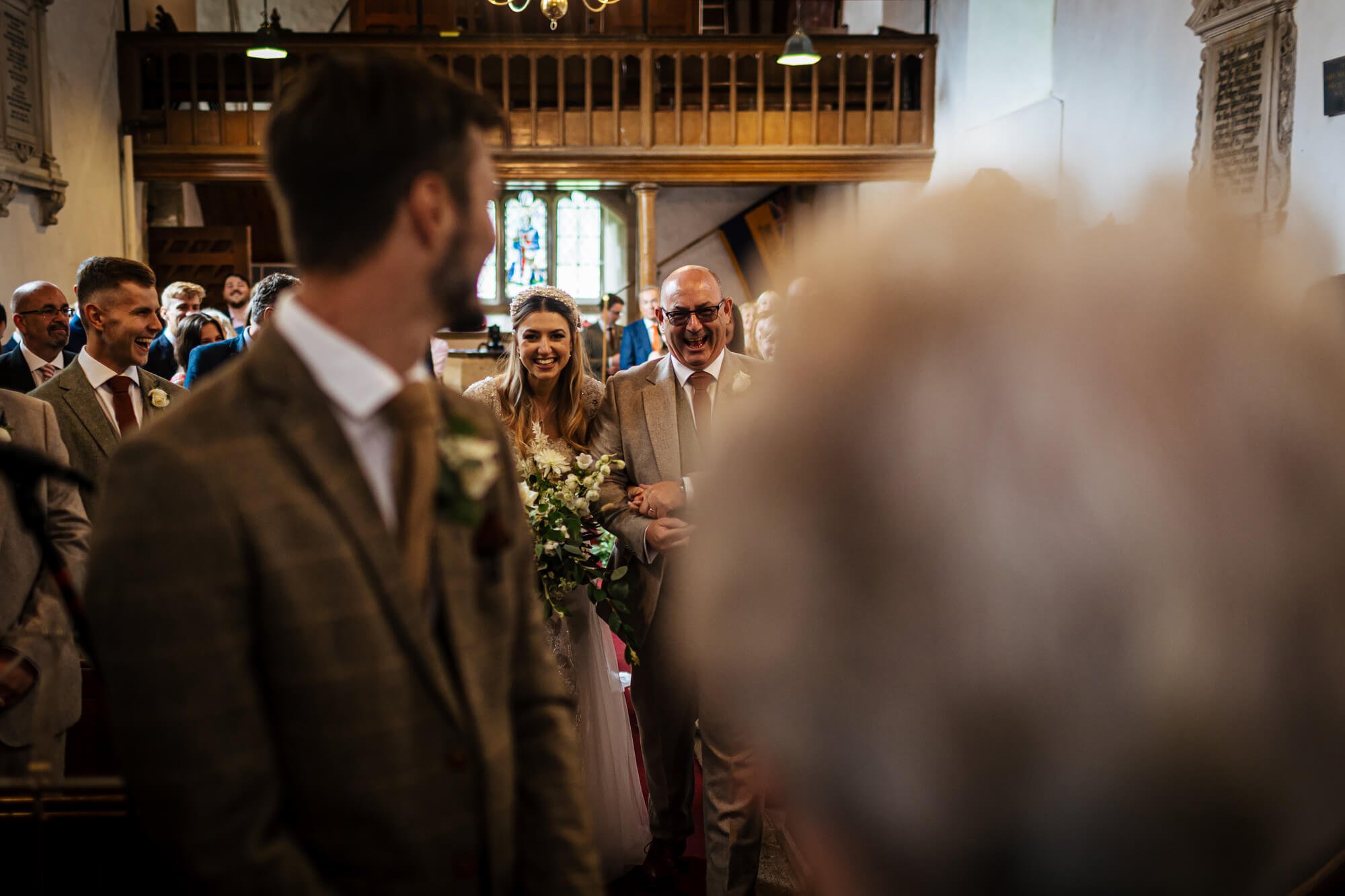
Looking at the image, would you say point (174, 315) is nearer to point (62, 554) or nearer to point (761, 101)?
point (62, 554)

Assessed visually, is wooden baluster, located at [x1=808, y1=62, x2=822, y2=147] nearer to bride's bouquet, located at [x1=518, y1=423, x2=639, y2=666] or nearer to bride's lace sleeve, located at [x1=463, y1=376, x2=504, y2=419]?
bride's lace sleeve, located at [x1=463, y1=376, x2=504, y2=419]

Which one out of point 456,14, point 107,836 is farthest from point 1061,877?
point 456,14

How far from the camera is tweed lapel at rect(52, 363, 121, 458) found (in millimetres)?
3322

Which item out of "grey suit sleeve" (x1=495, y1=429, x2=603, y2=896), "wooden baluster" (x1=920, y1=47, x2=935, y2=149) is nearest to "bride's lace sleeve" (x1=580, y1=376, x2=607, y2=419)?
"grey suit sleeve" (x1=495, y1=429, x2=603, y2=896)

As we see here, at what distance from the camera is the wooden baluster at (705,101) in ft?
37.9

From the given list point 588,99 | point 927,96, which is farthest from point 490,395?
point 927,96

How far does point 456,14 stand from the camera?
14.1 meters

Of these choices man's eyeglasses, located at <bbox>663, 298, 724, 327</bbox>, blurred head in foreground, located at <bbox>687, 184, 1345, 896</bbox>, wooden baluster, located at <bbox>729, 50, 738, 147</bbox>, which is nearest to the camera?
blurred head in foreground, located at <bbox>687, 184, 1345, 896</bbox>

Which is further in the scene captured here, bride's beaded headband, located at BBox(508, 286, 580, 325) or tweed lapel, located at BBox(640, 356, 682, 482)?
bride's beaded headband, located at BBox(508, 286, 580, 325)

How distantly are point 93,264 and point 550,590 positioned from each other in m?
1.99

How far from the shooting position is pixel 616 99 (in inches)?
457

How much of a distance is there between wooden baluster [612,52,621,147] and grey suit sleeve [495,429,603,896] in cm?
1103

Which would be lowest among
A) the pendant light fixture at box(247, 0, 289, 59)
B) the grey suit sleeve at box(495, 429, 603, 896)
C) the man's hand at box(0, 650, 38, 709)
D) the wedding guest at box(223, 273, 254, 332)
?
the man's hand at box(0, 650, 38, 709)

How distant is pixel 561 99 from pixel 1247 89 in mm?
7376
